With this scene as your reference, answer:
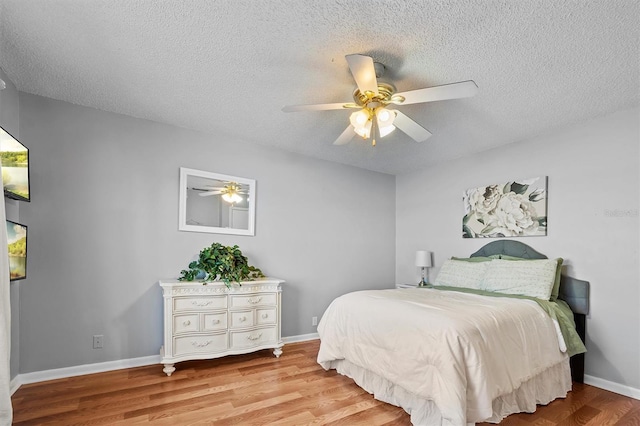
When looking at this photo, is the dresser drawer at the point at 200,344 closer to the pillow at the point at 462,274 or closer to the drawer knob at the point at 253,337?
the drawer knob at the point at 253,337

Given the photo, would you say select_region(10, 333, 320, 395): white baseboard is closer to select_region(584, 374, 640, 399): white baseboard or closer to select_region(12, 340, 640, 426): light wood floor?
select_region(12, 340, 640, 426): light wood floor

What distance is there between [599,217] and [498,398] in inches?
80.4

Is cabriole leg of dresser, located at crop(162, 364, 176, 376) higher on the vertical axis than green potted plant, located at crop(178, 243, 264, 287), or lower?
lower

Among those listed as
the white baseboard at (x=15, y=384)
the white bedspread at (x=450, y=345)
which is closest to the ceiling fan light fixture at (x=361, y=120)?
the white bedspread at (x=450, y=345)

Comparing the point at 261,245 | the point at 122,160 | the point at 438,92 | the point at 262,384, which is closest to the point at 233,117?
the point at 122,160

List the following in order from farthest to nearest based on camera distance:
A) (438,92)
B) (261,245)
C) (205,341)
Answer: (261,245) → (205,341) → (438,92)

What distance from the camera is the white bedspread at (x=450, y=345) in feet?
6.68

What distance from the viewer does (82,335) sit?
3.02 metres

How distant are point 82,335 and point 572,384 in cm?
449

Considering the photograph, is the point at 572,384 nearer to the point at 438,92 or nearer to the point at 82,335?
the point at 438,92

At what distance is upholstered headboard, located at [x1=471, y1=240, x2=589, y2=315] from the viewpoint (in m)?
3.11

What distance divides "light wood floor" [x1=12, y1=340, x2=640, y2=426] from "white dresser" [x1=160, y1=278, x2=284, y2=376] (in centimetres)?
22

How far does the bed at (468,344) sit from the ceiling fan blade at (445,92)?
1481 millimetres

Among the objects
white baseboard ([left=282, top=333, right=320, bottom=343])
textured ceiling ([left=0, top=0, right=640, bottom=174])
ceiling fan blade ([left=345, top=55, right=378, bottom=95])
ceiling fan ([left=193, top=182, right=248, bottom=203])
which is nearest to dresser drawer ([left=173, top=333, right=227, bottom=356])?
white baseboard ([left=282, top=333, right=320, bottom=343])
